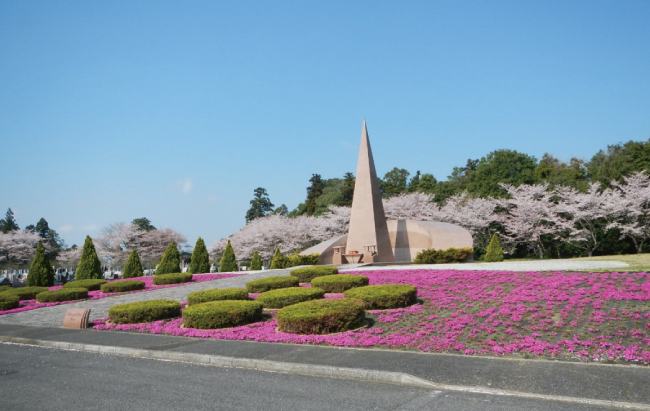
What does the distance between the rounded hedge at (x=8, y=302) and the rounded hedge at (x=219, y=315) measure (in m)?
9.63

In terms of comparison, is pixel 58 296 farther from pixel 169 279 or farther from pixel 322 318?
pixel 322 318

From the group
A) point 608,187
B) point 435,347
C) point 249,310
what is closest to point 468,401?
point 435,347

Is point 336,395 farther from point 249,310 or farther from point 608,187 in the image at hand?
point 608,187

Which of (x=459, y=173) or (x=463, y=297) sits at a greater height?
(x=459, y=173)

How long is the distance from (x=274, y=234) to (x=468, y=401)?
43.3 meters

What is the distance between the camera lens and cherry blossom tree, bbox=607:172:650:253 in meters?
29.8

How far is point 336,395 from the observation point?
5340 millimetres

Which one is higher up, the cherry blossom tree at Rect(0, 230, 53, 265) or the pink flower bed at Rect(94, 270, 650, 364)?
the cherry blossom tree at Rect(0, 230, 53, 265)

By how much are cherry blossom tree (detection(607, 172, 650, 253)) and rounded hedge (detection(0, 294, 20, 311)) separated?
33.7 m

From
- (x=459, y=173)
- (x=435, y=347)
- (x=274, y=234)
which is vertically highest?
(x=459, y=173)

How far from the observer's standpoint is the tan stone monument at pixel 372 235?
2808 centimetres

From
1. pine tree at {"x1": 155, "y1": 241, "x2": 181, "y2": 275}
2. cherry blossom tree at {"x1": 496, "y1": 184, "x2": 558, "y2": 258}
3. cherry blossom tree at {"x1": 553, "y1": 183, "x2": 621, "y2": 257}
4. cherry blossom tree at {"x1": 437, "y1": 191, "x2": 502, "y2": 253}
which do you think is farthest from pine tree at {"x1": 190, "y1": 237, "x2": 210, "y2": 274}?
cherry blossom tree at {"x1": 553, "y1": 183, "x2": 621, "y2": 257}

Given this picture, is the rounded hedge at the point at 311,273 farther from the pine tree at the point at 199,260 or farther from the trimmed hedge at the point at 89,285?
the pine tree at the point at 199,260

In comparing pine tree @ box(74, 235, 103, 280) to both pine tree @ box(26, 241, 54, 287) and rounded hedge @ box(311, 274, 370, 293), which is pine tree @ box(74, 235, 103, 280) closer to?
pine tree @ box(26, 241, 54, 287)
